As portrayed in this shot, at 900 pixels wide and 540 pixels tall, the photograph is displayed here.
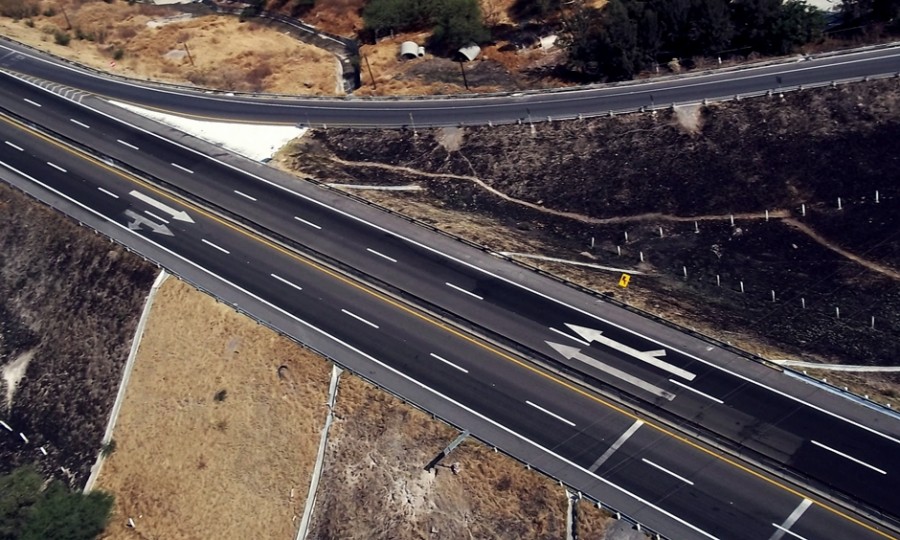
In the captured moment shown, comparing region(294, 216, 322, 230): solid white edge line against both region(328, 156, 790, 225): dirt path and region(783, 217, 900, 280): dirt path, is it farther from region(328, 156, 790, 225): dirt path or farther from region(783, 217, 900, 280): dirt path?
region(783, 217, 900, 280): dirt path

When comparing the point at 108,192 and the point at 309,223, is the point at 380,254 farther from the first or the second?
the point at 108,192

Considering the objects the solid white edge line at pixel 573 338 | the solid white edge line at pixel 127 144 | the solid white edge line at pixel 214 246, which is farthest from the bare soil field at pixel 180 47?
the solid white edge line at pixel 573 338

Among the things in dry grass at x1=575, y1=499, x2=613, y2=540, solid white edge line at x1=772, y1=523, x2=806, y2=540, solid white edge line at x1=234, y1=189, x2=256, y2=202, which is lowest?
solid white edge line at x1=772, y1=523, x2=806, y2=540

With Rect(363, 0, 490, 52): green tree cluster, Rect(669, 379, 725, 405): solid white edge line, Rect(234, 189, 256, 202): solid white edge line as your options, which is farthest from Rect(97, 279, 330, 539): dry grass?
Rect(363, 0, 490, 52): green tree cluster

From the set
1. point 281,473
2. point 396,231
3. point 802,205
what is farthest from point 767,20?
point 281,473

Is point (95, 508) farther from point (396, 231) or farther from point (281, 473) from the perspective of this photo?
point (396, 231)

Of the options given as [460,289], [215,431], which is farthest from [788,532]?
[215,431]
